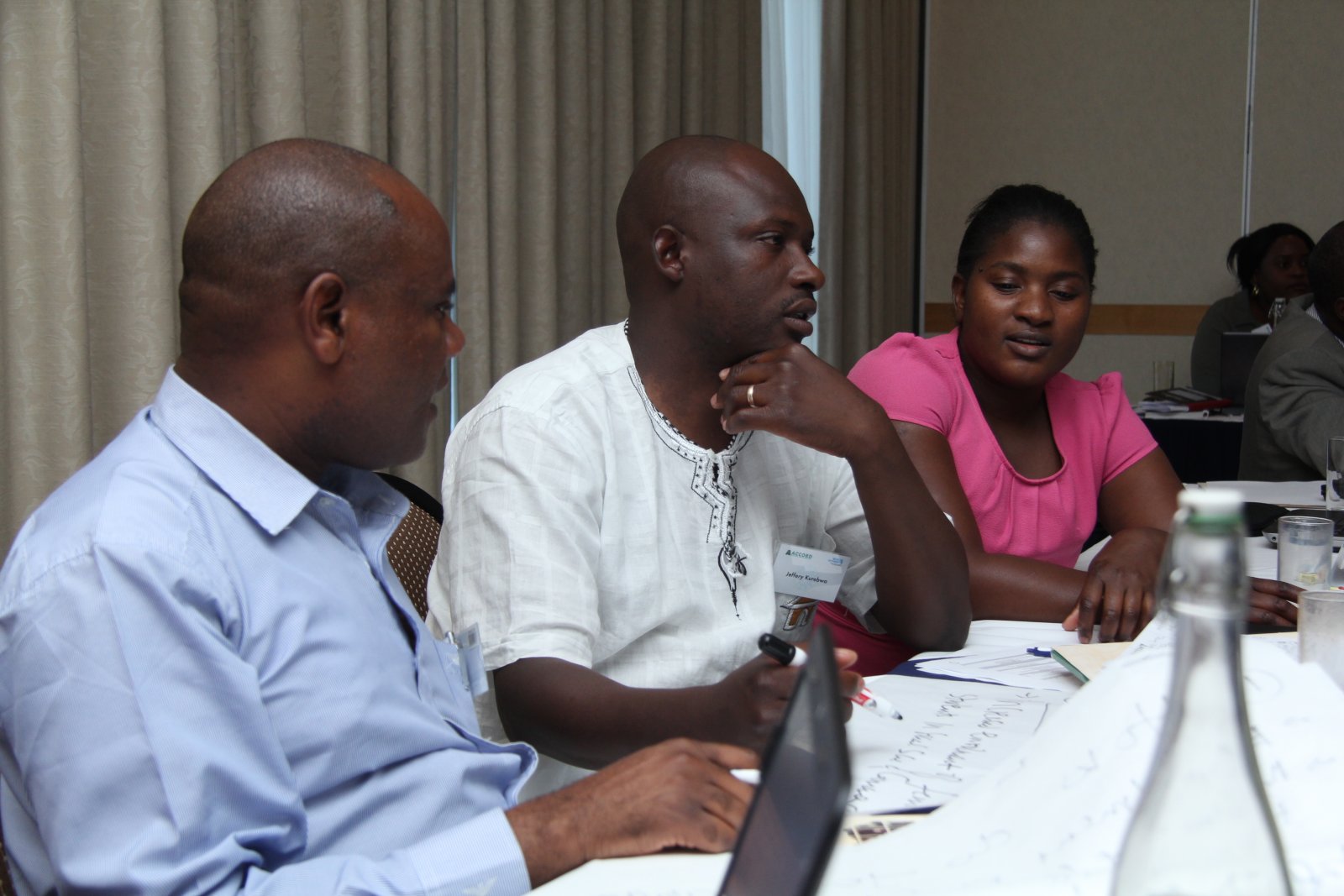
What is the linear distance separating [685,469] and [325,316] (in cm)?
68

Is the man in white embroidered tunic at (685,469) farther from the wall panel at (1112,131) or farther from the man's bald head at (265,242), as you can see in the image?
the wall panel at (1112,131)

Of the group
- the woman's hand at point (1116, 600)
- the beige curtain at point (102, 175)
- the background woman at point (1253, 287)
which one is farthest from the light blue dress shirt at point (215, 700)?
the background woman at point (1253, 287)

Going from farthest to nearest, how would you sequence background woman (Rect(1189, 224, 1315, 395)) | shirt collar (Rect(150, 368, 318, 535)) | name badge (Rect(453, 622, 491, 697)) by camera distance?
background woman (Rect(1189, 224, 1315, 395)) → name badge (Rect(453, 622, 491, 697)) → shirt collar (Rect(150, 368, 318, 535))

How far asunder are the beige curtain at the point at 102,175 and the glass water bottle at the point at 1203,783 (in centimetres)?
229

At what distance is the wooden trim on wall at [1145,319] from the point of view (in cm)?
659

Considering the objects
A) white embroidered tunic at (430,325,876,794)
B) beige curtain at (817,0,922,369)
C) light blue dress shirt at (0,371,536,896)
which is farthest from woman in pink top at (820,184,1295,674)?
beige curtain at (817,0,922,369)

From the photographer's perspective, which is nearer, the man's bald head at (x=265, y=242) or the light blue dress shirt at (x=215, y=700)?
the light blue dress shirt at (x=215, y=700)

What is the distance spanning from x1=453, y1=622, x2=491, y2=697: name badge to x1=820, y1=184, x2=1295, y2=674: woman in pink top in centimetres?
93

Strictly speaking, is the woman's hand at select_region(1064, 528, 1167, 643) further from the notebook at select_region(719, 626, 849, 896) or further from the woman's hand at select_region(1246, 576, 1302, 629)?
the notebook at select_region(719, 626, 849, 896)

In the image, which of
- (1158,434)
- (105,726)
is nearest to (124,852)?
(105,726)

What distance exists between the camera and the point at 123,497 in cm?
91

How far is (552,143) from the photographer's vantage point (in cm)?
373

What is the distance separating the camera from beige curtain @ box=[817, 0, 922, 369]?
5.54 meters

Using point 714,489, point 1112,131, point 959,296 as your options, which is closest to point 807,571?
point 714,489
